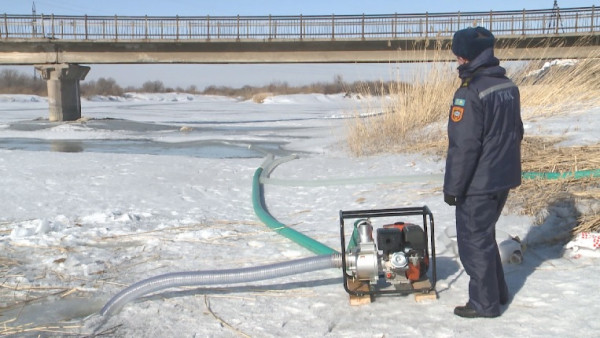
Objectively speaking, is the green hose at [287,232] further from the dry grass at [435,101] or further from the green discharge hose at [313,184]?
the dry grass at [435,101]

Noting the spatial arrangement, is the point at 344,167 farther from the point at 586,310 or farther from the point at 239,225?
the point at 586,310

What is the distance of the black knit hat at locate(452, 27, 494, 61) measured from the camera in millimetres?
3439

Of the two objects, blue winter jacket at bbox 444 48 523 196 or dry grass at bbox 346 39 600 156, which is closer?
blue winter jacket at bbox 444 48 523 196

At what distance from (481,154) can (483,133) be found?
122mm

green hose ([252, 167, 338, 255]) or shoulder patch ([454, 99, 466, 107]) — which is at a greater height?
shoulder patch ([454, 99, 466, 107])

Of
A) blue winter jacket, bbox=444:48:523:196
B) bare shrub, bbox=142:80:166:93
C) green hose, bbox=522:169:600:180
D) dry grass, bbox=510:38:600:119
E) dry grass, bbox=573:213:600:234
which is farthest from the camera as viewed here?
bare shrub, bbox=142:80:166:93

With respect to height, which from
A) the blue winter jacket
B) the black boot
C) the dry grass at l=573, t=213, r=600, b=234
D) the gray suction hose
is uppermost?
the blue winter jacket

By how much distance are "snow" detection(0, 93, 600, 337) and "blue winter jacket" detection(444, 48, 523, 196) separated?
0.83m

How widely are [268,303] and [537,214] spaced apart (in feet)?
8.89

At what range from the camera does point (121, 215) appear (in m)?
6.35

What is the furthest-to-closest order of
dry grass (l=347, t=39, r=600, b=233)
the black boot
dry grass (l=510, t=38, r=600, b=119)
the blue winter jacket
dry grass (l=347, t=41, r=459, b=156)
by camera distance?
dry grass (l=347, t=41, r=459, b=156) → dry grass (l=510, t=38, r=600, b=119) → dry grass (l=347, t=39, r=600, b=233) → the black boot → the blue winter jacket

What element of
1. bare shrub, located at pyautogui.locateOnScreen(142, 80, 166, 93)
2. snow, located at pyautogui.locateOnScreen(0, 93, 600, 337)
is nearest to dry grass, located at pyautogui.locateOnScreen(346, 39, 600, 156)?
snow, located at pyautogui.locateOnScreen(0, 93, 600, 337)

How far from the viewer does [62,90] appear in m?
25.9

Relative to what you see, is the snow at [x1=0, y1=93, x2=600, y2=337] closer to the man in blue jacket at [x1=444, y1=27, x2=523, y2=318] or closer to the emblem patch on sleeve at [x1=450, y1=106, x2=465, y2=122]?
the man in blue jacket at [x1=444, y1=27, x2=523, y2=318]
